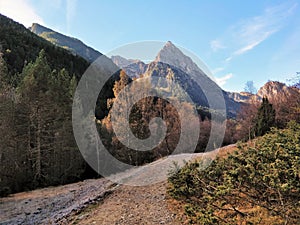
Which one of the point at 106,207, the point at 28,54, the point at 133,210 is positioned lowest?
the point at 106,207

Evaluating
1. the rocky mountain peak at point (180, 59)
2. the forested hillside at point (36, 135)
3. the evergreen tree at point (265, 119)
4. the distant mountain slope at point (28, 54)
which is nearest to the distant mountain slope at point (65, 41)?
the distant mountain slope at point (28, 54)

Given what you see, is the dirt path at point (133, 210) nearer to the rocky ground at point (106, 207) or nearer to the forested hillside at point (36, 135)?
the rocky ground at point (106, 207)

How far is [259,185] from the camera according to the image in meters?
5.12

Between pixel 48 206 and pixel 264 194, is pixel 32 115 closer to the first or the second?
pixel 48 206

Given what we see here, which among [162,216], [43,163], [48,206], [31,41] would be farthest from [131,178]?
[31,41]

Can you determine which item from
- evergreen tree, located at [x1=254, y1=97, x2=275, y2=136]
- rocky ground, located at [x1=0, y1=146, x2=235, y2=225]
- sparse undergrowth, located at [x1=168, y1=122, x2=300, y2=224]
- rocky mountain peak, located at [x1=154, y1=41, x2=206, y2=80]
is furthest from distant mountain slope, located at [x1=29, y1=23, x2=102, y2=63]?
sparse undergrowth, located at [x1=168, y1=122, x2=300, y2=224]

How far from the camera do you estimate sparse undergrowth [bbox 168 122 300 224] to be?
4.57 meters

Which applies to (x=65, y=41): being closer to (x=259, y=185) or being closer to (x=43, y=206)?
(x=43, y=206)

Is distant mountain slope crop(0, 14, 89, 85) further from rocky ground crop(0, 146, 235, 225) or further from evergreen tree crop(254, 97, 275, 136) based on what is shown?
evergreen tree crop(254, 97, 275, 136)

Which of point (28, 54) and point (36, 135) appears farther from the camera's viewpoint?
point (28, 54)

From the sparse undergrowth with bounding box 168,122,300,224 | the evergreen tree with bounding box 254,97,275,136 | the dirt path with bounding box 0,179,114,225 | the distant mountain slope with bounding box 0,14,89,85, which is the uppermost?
the distant mountain slope with bounding box 0,14,89,85

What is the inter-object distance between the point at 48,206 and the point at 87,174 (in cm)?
1049

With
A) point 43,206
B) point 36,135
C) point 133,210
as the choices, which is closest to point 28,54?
point 36,135

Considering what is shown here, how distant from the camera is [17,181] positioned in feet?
54.2
